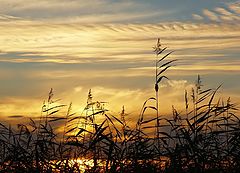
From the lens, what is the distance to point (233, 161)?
6.81 m

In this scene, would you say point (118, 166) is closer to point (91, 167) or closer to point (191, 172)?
point (91, 167)

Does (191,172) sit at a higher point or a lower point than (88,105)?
lower

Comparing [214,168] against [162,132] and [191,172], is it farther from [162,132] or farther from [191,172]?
[162,132]

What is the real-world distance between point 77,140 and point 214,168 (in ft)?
7.62

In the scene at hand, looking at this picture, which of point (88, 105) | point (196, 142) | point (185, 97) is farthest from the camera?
point (88, 105)

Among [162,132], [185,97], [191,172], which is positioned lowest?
[191,172]

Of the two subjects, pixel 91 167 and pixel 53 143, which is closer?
pixel 91 167

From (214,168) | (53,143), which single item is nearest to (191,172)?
(214,168)

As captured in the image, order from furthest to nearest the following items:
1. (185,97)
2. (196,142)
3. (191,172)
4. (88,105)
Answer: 1. (88,105)
2. (185,97)
3. (196,142)
4. (191,172)

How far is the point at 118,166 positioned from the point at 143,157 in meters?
0.52

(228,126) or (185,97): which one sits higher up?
(185,97)

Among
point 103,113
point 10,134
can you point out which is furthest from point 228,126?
point 10,134

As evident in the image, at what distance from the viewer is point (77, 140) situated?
780 cm

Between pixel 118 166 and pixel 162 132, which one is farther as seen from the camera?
pixel 162 132
